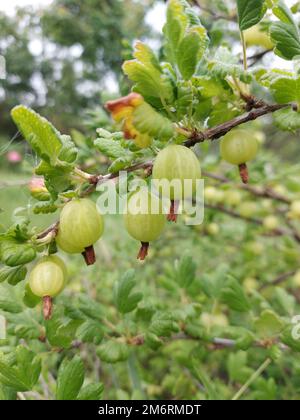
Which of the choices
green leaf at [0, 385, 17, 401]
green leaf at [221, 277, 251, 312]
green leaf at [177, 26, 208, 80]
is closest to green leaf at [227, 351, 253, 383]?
green leaf at [221, 277, 251, 312]

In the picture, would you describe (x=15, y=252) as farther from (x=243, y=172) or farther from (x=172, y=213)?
(x=243, y=172)

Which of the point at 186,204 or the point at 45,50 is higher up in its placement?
the point at 45,50

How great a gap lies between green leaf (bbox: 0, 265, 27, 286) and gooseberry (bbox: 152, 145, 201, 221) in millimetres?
226

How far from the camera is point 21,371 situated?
57 centimetres

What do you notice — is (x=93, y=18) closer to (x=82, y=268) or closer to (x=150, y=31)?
(x=150, y=31)

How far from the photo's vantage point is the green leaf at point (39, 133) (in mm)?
431

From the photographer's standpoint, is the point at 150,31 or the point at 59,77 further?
the point at 59,77

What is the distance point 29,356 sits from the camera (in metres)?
0.59

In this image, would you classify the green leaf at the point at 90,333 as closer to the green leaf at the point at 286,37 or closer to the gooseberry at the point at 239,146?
the gooseberry at the point at 239,146

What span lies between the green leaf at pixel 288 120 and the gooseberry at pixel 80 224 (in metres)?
0.26

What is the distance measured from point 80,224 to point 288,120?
0.29 meters

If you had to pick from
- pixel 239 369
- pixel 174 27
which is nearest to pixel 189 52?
pixel 174 27
